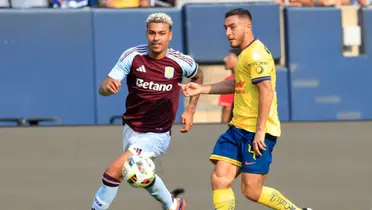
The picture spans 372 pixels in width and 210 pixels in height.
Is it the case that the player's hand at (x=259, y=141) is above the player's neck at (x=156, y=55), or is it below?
below

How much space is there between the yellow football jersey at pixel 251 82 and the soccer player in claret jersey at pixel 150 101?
63 centimetres

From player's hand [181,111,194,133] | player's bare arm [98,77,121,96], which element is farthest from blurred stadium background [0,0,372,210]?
player's bare arm [98,77,121,96]

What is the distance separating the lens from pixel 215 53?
13008 mm

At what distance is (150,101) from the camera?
9.25 metres

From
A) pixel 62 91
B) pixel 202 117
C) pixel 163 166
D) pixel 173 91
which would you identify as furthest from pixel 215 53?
pixel 173 91

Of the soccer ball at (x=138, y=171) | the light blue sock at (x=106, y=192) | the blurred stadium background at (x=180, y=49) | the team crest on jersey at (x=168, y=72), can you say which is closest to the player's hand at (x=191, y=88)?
the team crest on jersey at (x=168, y=72)

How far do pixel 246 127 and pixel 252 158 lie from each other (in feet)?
0.91

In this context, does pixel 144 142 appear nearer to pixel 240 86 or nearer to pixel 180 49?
pixel 240 86

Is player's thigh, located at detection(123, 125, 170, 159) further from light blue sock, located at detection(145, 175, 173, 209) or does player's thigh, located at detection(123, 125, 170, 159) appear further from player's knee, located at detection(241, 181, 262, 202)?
player's knee, located at detection(241, 181, 262, 202)

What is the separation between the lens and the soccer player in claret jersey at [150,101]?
29.9ft

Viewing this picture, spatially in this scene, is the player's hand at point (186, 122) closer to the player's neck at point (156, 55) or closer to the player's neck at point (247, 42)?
the player's neck at point (156, 55)

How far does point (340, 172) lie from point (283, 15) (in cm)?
301

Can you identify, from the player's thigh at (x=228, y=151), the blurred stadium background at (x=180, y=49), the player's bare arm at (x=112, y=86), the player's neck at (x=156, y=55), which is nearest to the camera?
the player's bare arm at (x=112, y=86)

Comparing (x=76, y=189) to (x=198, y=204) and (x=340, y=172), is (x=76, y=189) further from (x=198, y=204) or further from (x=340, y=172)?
(x=340, y=172)
